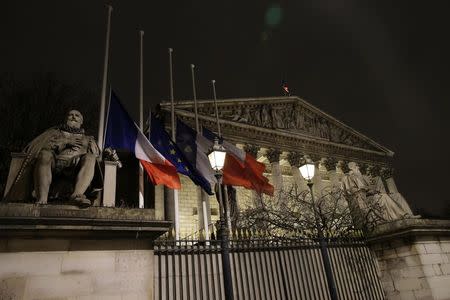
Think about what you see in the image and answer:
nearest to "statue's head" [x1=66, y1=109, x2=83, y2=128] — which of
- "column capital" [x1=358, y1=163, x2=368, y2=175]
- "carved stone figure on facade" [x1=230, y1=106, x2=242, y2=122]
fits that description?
"carved stone figure on facade" [x1=230, y1=106, x2=242, y2=122]

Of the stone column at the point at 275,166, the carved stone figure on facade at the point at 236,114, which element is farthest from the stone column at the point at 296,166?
the carved stone figure on facade at the point at 236,114

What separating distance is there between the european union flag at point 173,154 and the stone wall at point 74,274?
648 cm

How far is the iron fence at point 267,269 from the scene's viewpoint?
6.11 meters

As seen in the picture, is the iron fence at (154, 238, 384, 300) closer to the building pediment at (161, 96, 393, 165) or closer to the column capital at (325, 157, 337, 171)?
the building pediment at (161, 96, 393, 165)

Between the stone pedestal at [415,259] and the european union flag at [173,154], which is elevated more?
the european union flag at [173,154]

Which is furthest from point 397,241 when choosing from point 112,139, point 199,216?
point 199,216

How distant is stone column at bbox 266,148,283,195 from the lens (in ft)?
96.4

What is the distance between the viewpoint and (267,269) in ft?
23.0

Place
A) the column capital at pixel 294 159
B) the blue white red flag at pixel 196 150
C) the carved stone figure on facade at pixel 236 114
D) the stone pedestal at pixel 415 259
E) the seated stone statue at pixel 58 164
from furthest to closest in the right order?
the column capital at pixel 294 159 < the carved stone figure on facade at pixel 236 114 < the blue white red flag at pixel 196 150 < the stone pedestal at pixel 415 259 < the seated stone statue at pixel 58 164

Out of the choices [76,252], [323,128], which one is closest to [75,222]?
[76,252]

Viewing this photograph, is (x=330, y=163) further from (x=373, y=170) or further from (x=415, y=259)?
(x=415, y=259)

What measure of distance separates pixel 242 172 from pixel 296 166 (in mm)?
20624

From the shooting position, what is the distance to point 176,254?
633cm

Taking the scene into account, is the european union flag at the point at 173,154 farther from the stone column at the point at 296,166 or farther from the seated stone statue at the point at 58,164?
the stone column at the point at 296,166
